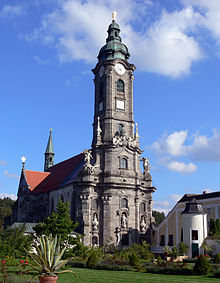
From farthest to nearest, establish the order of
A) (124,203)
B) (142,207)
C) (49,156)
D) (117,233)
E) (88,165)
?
(49,156) < (142,207) < (124,203) < (88,165) < (117,233)

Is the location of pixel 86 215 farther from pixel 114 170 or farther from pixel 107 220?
pixel 114 170

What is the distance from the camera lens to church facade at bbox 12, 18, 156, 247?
55.4 meters

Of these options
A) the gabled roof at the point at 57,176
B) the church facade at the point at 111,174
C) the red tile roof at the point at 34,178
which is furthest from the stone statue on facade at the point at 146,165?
the red tile roof at the point at 34,178

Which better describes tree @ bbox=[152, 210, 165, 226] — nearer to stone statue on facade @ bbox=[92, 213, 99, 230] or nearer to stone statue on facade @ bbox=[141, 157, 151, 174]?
stone statue on facade @ bbox=[141, 157, 151, 174]

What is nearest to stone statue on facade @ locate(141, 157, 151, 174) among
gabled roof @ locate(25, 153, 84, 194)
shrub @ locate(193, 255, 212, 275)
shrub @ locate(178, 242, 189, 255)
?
gabled roof @ locate(25, 153, 84, 194)

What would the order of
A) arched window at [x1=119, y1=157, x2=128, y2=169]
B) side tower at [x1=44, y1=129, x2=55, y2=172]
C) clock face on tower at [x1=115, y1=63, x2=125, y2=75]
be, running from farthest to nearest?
side tower at [x1=44, y1=129, x2=55, y2=172], clock face on tower at [x1=115, y1=63, x2=125, y2=75], arched window at [x1=119, y1=157, x2=128, y2=169]

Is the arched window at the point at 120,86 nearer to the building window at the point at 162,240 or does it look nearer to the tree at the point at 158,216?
the building window at the point at 162,240

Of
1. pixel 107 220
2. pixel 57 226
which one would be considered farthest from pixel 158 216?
pixel 57 226

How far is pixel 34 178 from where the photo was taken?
77.6 m

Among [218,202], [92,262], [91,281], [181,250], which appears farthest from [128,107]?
[91,281]

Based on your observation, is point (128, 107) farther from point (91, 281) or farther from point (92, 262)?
point (91, 281)

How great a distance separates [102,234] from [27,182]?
26615 mm

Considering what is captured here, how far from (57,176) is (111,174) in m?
17.4

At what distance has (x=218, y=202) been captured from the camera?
55.8 metres
